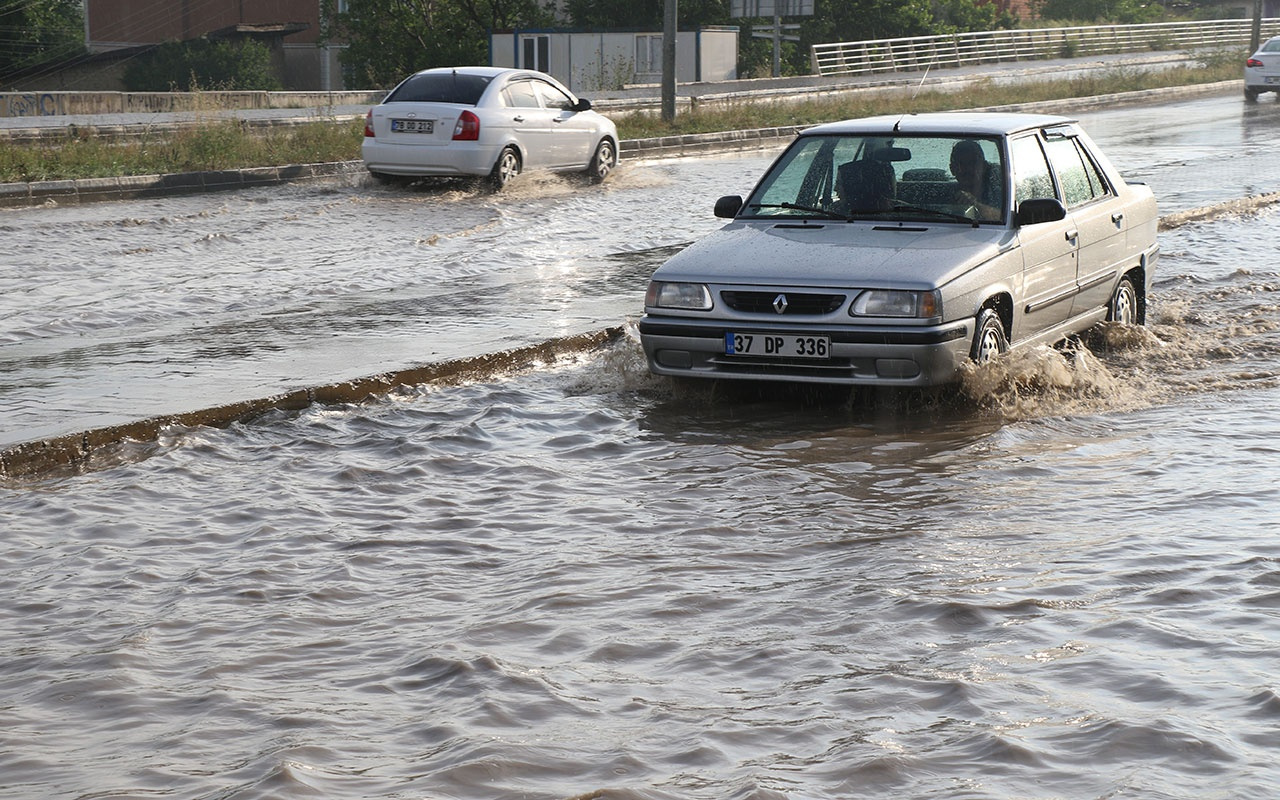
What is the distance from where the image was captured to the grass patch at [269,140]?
20219mm

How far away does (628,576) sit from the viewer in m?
5.71

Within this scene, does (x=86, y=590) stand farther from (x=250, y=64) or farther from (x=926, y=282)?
(x=250, y=64)

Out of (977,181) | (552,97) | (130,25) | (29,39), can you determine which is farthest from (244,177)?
(130,25)

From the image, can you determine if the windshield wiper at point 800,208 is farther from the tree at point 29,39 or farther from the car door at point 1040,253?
the tree at point 29,39

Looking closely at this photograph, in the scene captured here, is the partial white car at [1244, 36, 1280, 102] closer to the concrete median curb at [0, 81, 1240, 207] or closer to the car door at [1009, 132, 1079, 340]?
the concrete median curb at [0, 81, 1240, 207]

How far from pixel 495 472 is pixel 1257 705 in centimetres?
365

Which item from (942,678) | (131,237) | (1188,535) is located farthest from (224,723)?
(131,237)

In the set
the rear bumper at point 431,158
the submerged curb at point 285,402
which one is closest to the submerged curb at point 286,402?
the submerged curb at point 285,402

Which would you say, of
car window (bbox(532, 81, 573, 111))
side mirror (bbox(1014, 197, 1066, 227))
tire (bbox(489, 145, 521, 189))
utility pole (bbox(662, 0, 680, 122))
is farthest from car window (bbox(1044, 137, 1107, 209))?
utility pole (bbox(662, 0, 680, 122))

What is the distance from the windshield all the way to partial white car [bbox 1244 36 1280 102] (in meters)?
34.2

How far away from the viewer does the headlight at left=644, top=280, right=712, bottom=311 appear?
8.05 metres

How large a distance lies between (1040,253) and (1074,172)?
105cm

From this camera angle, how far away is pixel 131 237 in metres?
15.3

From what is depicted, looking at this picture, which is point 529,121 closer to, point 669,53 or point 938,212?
point 669,53
